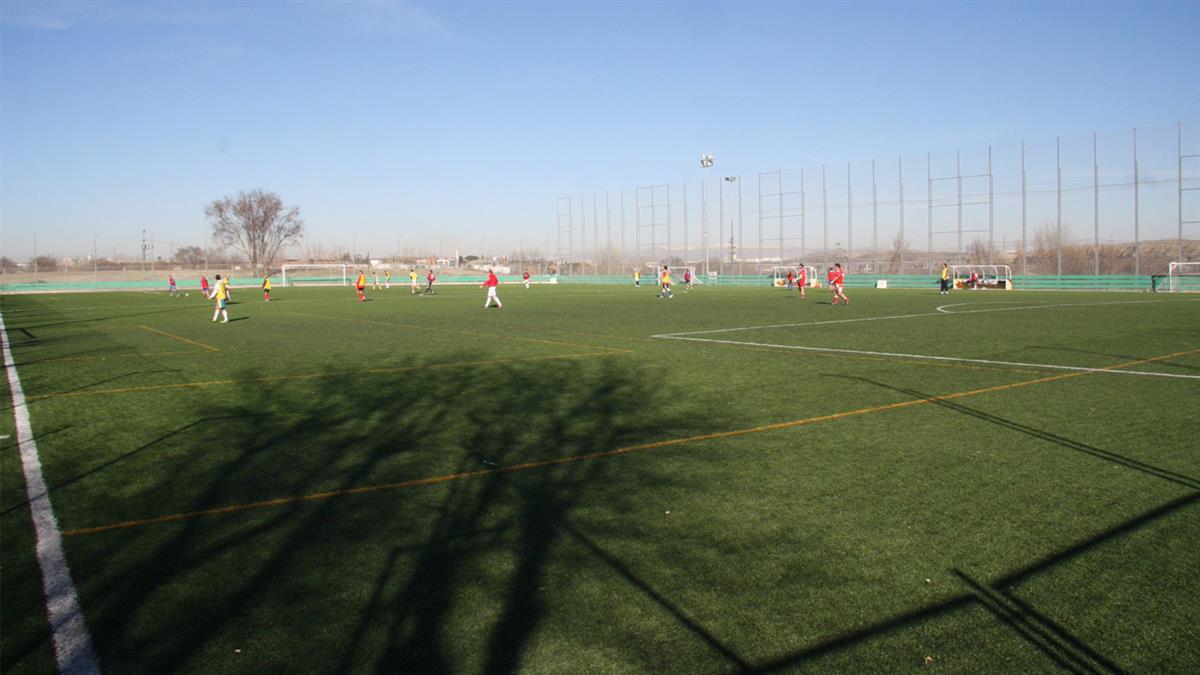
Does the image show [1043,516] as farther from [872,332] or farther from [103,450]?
[872,332]

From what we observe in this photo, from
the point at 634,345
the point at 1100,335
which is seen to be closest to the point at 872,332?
the point at 1100,335

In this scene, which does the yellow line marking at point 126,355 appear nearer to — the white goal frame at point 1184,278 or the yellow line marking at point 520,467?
the yellow line marking at point 520,467

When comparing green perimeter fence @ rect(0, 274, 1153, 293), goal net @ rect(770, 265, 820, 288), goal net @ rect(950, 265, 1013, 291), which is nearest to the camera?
green perimeter fence @ rect(0, 274, 1153, 293)

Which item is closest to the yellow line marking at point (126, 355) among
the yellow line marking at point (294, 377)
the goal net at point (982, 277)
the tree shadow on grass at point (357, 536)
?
the yellow line marking at point (294, 377)

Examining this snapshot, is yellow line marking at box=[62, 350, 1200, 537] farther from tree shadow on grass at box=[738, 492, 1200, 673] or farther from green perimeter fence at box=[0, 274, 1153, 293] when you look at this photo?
green perimeter fence at box=[0, 274, 1153, 293]

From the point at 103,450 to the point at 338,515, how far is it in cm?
375

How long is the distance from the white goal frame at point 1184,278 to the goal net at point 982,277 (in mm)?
8481

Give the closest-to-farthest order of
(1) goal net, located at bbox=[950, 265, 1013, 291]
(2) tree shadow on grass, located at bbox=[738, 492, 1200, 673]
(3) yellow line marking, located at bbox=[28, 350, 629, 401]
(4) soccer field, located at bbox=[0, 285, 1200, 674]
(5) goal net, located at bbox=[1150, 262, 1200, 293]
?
(2) tree shadow on grass, located at bbox=[738, 492, 1200, 673]
(4) soccer field, located at bbox=[0, 285, 1200, 674]
(3) yellow line marking, located at bbox=[28, 350, 629, 401]
(5) goal net, located at bbox=[1150, 262, 1200, 293]
(1) goal net, located at bbox=[950, 265, 1013, 291]

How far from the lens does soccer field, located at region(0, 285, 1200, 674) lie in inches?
152

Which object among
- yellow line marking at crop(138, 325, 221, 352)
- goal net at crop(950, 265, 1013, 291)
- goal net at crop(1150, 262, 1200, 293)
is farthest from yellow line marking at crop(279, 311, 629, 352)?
goal net at crop(1150, 262, 1200, 293)

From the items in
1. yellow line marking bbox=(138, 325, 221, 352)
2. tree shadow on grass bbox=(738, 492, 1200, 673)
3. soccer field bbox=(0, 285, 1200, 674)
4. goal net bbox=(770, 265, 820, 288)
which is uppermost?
goal net bbox=(770, 265, 820, 288)

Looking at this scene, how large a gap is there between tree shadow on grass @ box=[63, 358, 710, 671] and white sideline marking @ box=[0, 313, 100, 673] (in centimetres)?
9

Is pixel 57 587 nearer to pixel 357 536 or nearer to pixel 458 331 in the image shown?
pixel 357 536

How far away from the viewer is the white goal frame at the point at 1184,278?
153ft
